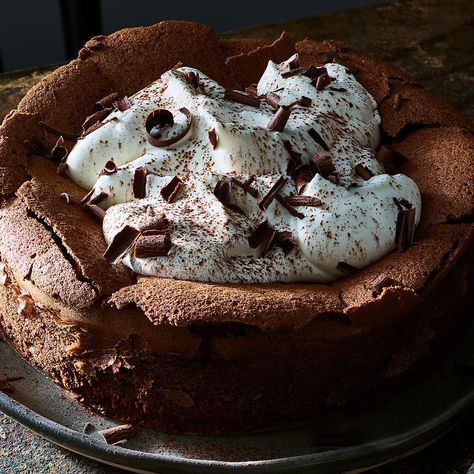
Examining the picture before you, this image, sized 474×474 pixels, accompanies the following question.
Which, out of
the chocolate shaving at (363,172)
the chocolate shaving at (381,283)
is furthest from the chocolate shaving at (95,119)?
the chocolate shaving at (381,283)

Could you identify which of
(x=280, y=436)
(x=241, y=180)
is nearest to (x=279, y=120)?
(x=241, y=180)

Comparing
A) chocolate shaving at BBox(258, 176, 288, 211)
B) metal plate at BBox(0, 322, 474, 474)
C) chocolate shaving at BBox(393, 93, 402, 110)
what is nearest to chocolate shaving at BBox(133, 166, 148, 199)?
chocolate shaving at BBox(258, 176, 288, 211)

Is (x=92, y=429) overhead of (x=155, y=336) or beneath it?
beneath

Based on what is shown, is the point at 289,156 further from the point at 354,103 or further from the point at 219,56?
the point at 219,56

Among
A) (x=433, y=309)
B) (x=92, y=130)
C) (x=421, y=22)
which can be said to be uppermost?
(x=92, y=130)

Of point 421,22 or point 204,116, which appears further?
point 421,22

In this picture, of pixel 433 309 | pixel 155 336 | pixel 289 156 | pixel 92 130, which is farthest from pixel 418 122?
pixel 155 336

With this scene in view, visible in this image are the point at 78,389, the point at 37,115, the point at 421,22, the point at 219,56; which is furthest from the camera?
the point at 421,22

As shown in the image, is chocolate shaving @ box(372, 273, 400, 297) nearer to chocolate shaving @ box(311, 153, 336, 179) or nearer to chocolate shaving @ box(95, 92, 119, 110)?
chocolate shaving @ box(311, 153, 336, 179)

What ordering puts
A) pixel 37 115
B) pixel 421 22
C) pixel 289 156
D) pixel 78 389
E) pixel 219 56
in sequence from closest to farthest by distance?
pixel 78 389 → pixel 289 156 → pixel 37 115 → pixel 219 56 → pixel 421 22
